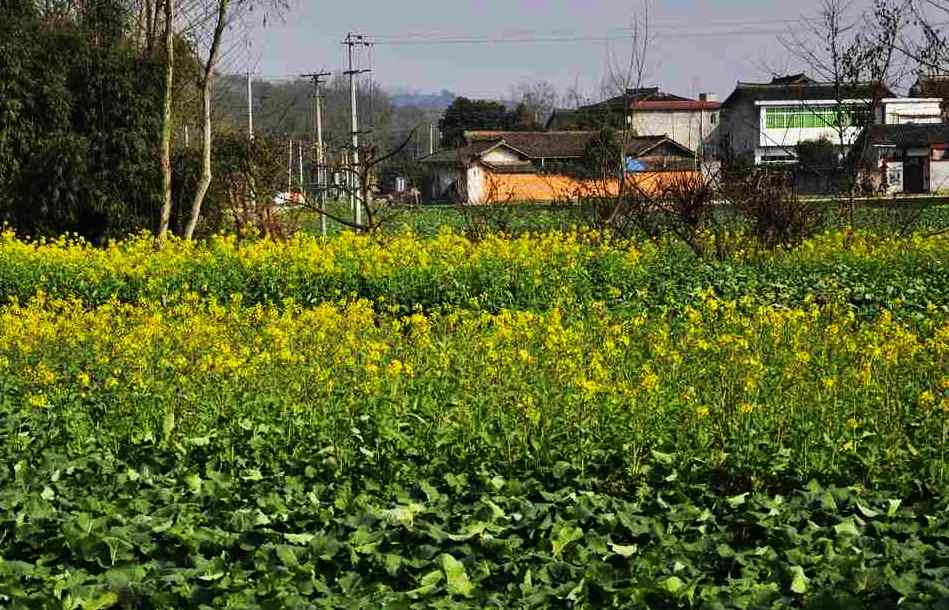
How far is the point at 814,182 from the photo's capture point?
45.0 m

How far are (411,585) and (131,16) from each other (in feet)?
60.8

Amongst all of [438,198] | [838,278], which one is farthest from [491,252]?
[438,198]

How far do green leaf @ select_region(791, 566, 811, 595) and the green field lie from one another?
0.01 m

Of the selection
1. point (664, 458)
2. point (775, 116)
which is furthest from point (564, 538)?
point (775, 116)

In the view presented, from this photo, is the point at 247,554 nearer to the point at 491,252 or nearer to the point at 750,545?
the point at 750,545

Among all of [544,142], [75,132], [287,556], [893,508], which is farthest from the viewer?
[544,142]

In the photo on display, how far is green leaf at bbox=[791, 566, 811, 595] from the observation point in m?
3.63

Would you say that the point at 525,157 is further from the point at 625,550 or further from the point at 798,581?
the point at 798,581

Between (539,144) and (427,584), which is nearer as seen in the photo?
(427,584)

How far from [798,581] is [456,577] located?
1005mm

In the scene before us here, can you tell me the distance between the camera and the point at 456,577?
3.80 metres

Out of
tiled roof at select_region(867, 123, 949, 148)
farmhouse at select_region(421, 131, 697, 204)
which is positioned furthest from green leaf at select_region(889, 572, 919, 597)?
tiled roof at select_region(867, 123, 949, 148)

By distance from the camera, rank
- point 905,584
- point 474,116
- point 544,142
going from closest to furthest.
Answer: point 905,584, point 544,142, point 474,116

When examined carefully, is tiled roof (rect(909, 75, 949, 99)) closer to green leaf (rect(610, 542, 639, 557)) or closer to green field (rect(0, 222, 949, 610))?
green field (rect(0, 222, 949, 610))
